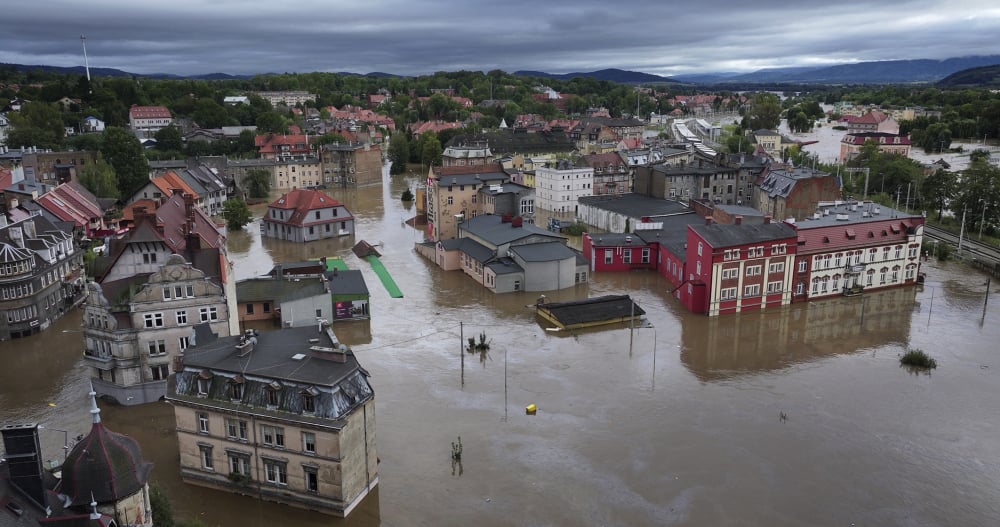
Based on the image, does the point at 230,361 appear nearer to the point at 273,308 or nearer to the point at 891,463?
the point at 273,308

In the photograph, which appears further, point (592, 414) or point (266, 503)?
point (592, 414)

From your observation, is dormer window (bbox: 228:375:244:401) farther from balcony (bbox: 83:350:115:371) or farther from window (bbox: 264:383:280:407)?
balcony (bbox: 83:350:115:371)

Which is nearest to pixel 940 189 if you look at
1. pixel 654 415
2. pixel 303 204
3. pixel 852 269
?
pixel 852 269

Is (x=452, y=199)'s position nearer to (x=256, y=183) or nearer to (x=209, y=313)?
(x=209, y=313)

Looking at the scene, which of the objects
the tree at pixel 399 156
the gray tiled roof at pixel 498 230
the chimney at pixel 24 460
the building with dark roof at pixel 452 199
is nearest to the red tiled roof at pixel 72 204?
the building with dark roof at pixel 452 199

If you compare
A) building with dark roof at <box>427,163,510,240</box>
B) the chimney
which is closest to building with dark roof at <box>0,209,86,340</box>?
building with dark roof at <box>427,163,510,240</box>

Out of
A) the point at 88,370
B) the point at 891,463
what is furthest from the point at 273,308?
the point at 891,463
